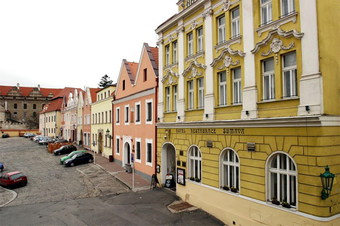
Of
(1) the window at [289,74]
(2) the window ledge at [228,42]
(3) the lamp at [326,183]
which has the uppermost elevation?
(2) the window ledge at [228,42]

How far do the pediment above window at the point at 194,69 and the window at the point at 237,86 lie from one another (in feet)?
7.21

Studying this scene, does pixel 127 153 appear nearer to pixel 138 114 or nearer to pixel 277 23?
pixel 138 114

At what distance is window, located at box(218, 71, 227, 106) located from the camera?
13695mm

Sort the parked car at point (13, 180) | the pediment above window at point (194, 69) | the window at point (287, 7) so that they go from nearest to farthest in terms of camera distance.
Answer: the window at point (287, 7) → the pediment above window at point (194, 69) → the parked car at point (13, 180)

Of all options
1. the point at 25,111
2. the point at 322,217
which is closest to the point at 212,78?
the point at 322,217

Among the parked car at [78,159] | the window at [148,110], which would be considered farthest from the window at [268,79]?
the parked car at [78,159]

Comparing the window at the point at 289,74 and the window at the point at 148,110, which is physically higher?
the window at the point at 289,74

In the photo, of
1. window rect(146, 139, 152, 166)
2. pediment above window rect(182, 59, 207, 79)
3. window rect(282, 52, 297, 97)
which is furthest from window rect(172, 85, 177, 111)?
window rect(282, 52, 297, 97)

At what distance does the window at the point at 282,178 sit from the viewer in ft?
33.4

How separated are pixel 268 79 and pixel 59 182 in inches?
784

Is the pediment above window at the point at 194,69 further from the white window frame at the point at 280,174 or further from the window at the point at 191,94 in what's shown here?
the white window frame at the point at 280,174

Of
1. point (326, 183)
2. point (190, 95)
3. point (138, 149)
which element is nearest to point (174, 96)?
point (190, 95)

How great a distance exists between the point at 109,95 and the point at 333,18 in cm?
2784

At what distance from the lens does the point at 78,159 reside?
3080 cm
